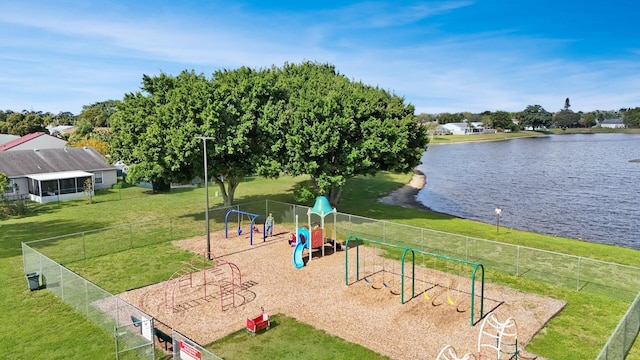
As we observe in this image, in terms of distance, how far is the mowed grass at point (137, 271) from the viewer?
53.3ft

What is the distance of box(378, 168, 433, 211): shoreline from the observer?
4866 cm

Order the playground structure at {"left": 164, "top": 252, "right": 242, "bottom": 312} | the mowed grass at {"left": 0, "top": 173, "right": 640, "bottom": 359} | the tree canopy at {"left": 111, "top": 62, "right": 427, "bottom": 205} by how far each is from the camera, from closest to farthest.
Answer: the mowed grass at {"left": 0, "top": 173, "right": 640, "bottom": 359} < the playground structure at {"left": 164, "top": 252, "right": 242, "bottom": 312} < the tree canopy at {"left": 111, "top": 62, "right": 427, "bottom": 205}

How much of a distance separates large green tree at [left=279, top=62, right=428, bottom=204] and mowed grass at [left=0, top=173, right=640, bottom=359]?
6306 millimetres

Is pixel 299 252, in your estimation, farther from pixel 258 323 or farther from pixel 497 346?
pixel 497 346

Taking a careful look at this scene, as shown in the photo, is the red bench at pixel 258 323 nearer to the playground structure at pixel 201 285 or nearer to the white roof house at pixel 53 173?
the playground structure at pixel 201 285

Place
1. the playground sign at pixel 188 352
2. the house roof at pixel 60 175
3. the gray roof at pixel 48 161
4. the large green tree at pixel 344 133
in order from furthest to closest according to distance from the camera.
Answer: the gray roof at pixel 48 161, the house roof at pixel 60 175, the large green tree at pixel 344 133, the playground sign at pixel 188 352

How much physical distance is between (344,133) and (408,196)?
22.4 metres

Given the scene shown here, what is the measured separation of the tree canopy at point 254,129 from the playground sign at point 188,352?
18248 mm

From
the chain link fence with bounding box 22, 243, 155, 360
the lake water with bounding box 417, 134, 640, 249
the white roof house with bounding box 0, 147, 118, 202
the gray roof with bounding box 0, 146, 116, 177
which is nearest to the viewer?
the chain link fence with bounding box 22, 243, 155, 360

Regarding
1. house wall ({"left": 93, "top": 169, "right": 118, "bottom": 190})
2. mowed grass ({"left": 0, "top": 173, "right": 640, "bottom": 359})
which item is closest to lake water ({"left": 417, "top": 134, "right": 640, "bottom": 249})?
mowed grass ({"left": 0, "top": 173, "right": 640, "bottom": 359})

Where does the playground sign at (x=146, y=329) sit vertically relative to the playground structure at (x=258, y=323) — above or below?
above

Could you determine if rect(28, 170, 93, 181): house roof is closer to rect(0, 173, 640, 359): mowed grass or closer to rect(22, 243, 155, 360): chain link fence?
rect(0, 173, 640, 359): mowed grass

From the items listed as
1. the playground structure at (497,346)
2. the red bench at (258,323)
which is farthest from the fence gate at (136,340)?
the playground structure at (497,346)

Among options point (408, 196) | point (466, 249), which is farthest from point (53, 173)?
point (466, 249)
